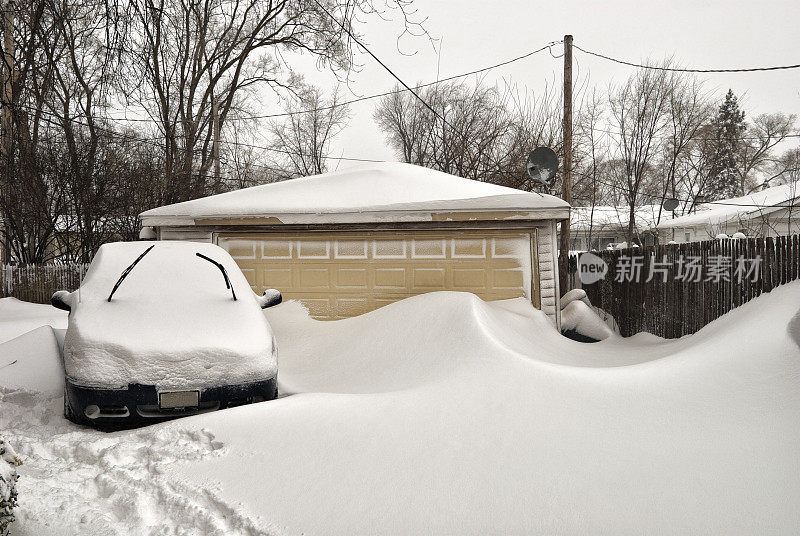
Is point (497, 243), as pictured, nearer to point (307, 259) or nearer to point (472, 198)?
point (472, 198)

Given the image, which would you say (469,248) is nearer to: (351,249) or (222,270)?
(351,249)

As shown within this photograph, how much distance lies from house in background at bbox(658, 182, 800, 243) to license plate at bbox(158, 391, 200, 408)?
22477 millimetres

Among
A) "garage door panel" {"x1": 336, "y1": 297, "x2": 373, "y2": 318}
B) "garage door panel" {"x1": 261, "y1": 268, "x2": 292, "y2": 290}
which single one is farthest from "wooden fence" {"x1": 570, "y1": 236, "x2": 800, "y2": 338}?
"garage door panel" {"x1": 261, "y1": 268, "x2": 292, "y2": 290}

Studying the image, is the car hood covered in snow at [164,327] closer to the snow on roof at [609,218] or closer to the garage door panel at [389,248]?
the garage door panel at [389,248]

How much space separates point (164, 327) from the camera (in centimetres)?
502

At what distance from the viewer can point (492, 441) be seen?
400 cm

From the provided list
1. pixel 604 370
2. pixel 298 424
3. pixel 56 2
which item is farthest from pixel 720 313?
pixel 56 2

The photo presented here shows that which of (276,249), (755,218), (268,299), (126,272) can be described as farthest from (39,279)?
(755,218)

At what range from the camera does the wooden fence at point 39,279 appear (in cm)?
1481

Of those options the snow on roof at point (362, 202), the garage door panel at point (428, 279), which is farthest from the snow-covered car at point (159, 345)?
the garage door panel at point (428, 279)

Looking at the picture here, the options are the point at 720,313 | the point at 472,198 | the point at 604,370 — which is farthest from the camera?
the point at 472,198

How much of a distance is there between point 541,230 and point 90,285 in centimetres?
663

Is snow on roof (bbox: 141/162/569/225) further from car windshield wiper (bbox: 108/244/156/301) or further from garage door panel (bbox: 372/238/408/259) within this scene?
car windshield wiper (bbox: 108/244/156/301)

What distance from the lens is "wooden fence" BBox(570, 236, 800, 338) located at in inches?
263
